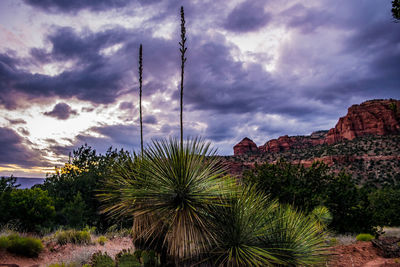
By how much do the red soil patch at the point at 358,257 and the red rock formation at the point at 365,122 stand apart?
83.5 meters

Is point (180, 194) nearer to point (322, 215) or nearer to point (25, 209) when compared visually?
point (322, 215)

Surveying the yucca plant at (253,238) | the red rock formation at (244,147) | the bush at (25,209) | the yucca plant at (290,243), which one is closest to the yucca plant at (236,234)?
the yucca plant at (253,238)

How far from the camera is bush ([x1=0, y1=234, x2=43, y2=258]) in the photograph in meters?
9.37

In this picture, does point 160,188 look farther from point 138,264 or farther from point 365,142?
point 365,142

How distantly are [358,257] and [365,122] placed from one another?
95224mm

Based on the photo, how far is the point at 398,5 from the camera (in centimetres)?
692

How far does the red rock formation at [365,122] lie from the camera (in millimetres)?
83000

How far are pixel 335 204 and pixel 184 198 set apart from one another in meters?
14.1

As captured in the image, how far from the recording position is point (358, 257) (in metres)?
10.1

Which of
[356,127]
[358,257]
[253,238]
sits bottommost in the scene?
[358,257]

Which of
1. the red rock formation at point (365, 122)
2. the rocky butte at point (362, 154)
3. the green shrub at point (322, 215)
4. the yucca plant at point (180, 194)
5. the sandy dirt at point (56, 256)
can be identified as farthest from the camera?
the red rock formation at point (365, 122)

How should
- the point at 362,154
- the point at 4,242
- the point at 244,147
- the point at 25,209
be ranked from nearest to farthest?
the point at 4,242 → the point at 25,209 → the point at 362,154 → the point at 244,147

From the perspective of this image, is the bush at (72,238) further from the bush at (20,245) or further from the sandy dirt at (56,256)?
the bush at (20,245)

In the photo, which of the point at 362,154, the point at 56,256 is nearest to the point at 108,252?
the point at 56,256
